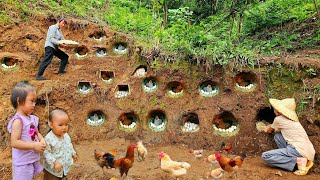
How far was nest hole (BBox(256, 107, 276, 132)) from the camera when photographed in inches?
266

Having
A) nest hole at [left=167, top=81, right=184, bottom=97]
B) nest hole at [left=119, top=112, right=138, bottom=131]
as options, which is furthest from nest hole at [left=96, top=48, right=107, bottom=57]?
nest hole at [left=167, top=81, right=184, bottom=97]

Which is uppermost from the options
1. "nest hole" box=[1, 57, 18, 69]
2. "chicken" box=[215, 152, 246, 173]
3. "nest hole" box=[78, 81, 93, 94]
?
"nest hole" box=[1, 57, 18, 69]

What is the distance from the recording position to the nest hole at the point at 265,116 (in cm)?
675

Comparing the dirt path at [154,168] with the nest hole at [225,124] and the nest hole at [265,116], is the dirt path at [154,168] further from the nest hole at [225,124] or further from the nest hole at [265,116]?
the nest hole at [265,116]

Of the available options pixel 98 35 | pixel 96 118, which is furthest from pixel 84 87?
pixel 98 35

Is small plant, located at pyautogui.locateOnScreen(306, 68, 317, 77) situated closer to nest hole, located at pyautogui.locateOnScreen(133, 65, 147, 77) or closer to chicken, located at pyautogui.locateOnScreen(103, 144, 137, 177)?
nest hole, located at pyautogui.locateOnScreen(133, 65, 147, 77)

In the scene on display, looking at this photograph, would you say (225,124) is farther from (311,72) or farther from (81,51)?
(81,51)

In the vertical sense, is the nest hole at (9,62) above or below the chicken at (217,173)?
above

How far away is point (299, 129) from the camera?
5.50 metres

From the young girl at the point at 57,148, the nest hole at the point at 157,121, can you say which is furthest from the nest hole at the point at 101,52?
the young girl at the point at 57,148

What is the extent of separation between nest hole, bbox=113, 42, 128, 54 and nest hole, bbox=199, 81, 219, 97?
2.80m

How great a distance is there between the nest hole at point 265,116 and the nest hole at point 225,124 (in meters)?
0.48

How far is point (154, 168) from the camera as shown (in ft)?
18.6

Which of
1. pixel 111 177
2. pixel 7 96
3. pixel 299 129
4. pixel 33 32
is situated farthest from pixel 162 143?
pixel 33 32
